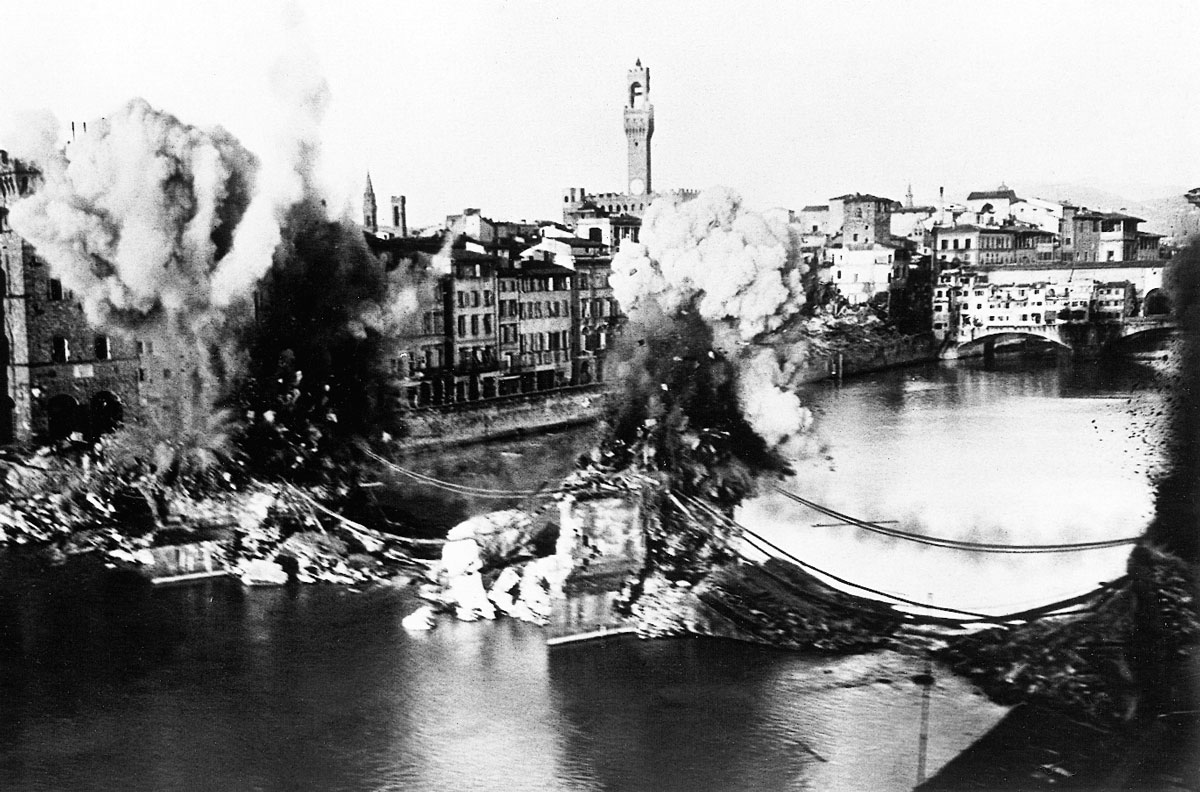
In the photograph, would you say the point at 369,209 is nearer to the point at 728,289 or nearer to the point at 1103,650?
the point at 728,289

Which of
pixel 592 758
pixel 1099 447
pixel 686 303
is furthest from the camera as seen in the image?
pixel 686 303

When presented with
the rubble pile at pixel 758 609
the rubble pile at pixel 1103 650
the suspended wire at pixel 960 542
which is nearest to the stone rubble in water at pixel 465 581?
the rubble pile at pixel 758 609

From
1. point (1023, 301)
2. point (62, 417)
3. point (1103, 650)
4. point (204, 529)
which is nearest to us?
point (1103, 650)

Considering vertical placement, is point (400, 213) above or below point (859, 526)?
above

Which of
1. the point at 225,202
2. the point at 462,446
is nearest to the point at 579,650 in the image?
the point at 462,446

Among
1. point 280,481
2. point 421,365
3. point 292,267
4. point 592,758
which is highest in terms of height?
point 292,267

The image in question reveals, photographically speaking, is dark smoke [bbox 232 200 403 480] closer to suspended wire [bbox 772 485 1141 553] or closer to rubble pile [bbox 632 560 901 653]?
rubble pile [bbox 632 560 901 653]

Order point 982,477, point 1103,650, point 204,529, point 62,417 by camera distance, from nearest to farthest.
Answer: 1. point 1103,650
2. point 982,477
3. point 62,417
4. point 204,529

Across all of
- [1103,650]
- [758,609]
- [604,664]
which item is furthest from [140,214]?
[1103,650]

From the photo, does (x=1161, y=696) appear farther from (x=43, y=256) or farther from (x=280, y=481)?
(x=43, y=256)
